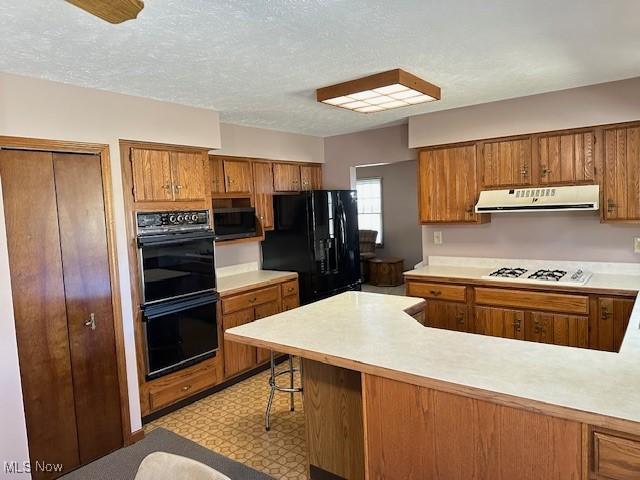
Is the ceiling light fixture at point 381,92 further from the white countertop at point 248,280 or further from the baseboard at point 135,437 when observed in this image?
the baseboard at point 135,437

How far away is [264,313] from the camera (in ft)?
13.7

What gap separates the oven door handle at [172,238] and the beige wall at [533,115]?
7.17 feet

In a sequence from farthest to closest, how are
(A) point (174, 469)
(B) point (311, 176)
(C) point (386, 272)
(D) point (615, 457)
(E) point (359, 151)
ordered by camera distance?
(C) point (386, 272), (B) point (311, 176), (E) point (359, 151), (D) point (615, 457), (A) point (174, 469)

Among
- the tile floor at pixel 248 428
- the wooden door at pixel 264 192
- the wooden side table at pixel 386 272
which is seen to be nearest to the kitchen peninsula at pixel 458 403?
the tile floor at pixel 248 428

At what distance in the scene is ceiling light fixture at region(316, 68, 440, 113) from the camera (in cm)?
279

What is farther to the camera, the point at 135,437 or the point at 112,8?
the point at 135,437

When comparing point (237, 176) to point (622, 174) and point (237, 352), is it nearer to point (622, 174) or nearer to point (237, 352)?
point (237, 352)

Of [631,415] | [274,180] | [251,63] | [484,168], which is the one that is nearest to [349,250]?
[274,180]

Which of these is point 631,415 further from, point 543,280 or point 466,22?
point 543,280

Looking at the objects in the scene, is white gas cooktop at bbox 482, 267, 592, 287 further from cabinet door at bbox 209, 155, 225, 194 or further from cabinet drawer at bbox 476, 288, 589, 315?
cabinet door at bbox 209, 155, 225, 194

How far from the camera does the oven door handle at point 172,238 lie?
316 cm

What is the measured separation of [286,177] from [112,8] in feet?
11.5
